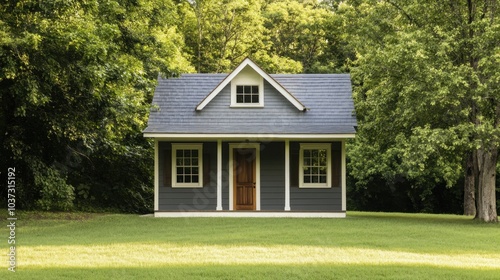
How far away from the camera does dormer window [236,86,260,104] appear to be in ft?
99.0

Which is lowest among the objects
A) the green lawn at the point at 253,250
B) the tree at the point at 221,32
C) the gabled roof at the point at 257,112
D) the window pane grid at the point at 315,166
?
the green lawn at the point at 253,250

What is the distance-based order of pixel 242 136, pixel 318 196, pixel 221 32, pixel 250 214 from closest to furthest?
pixel 242 136 < pixel 250 214 < pixel 318 196 < pixel 221 32

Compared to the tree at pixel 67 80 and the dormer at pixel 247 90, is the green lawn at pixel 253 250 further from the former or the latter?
the dormer at pixel 247 90

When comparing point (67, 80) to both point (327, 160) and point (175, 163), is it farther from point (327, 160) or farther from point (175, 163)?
point (327, 160)

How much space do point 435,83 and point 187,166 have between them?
30.5 feet

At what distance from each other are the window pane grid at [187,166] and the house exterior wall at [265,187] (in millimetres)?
321

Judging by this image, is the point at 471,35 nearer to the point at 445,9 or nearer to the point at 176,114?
the point at 445,9

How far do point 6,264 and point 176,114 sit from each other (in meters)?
15.4

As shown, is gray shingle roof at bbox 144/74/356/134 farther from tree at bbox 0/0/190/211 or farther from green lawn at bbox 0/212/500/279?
green lawn at bbox 0/212/500/279

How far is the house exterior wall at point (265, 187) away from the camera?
96.0 feet

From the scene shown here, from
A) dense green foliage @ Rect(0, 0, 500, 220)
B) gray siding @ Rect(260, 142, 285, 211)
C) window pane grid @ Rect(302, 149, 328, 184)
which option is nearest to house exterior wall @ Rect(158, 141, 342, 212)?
gray siding @ Rect(260, 142, 285, 211)

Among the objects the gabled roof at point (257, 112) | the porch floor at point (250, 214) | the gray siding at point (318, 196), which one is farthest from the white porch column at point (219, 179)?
the gray siding at point (318, 196)

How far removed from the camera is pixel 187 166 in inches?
1161

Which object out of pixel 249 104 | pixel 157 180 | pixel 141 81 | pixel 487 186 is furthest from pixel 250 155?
pixel 487 186
